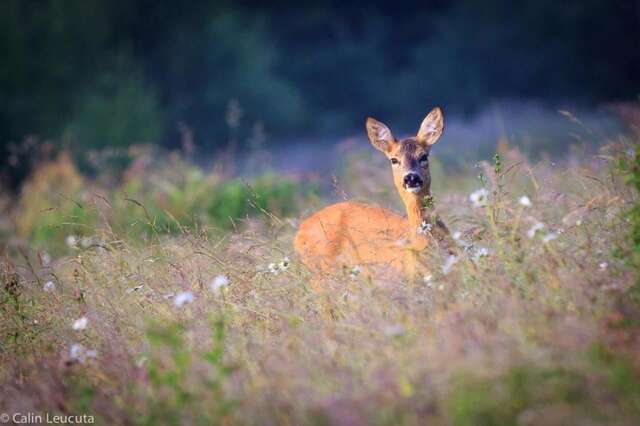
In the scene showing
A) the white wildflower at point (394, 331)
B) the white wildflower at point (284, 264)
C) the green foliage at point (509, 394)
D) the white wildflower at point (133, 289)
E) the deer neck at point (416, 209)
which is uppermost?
the deer neck at point (416, 209)

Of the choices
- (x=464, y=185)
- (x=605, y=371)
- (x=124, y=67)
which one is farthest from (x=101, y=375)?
(x=124, y=67)

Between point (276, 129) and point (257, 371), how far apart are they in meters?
21.9

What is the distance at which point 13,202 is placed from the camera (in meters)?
12.7

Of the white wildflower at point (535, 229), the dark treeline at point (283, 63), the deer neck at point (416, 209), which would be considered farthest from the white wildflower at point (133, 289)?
the dark treeline at point (283, 63)

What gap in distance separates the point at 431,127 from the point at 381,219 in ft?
2.40

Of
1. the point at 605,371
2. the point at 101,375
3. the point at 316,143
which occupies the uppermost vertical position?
the point at 316,143

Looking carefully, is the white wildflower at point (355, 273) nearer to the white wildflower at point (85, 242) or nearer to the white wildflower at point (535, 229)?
the white wildflower at point (535, 229)

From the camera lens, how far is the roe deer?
542cm

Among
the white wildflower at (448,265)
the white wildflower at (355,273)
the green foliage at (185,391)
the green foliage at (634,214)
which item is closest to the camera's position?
the green foliage at (185,391)

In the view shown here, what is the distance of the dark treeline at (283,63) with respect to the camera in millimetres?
20328

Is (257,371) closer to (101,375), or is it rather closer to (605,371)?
(101,375)

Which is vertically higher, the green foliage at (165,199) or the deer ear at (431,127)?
the deer ear at (431,127)

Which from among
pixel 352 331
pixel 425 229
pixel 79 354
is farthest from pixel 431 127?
pixel 79 354

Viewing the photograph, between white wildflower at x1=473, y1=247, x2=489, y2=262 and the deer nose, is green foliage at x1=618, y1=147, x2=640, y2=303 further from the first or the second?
the deer nose
